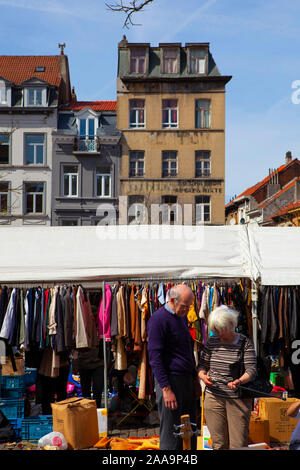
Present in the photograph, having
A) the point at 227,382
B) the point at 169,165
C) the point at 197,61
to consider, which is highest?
the point at 197,61

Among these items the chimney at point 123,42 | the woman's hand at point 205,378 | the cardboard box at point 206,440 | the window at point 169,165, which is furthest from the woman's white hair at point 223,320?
the chimney at point 123,42

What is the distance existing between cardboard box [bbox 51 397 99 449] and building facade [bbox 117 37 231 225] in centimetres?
2535

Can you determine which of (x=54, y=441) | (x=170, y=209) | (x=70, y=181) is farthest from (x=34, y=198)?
(x=54, y=441)

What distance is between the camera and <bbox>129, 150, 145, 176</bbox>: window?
32.7m

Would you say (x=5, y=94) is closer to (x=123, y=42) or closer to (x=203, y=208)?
(x=123, y=42)

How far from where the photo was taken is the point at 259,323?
7.60 metres

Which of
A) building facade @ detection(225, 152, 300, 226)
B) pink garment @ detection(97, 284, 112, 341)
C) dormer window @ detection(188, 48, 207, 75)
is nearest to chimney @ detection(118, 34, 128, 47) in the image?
dormer window @ detection(188, 48, 207, 75)

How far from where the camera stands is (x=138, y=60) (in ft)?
111

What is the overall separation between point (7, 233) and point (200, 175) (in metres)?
26.2

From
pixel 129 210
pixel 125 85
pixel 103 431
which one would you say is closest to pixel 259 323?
pixel 103 431

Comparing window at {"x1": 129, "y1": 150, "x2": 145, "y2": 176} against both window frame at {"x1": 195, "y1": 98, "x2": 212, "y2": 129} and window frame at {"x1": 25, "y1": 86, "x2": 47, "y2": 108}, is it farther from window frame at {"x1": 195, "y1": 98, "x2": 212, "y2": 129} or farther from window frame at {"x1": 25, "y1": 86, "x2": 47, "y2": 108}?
window frame at {"x1": 25, "y1": 86, "x2": 47, "y2": 108}

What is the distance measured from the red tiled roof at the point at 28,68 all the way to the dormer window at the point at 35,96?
3.69 ft

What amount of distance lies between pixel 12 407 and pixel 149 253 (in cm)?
291

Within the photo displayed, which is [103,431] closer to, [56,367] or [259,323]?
[56,367]
